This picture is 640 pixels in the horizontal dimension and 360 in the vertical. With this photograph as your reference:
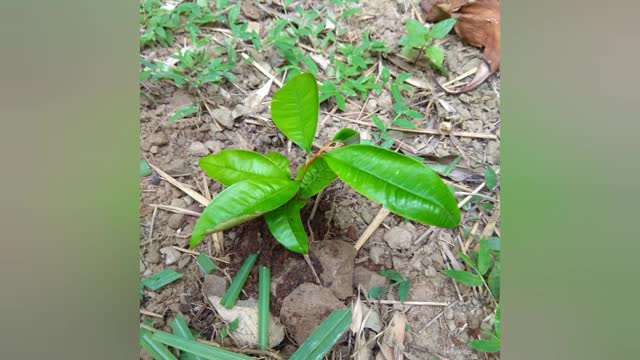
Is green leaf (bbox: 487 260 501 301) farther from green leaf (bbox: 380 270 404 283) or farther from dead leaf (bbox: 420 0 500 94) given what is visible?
dead leaf (bbox: 420 0 500 94)

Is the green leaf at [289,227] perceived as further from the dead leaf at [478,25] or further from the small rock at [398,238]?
the dead leaf at [478,25]

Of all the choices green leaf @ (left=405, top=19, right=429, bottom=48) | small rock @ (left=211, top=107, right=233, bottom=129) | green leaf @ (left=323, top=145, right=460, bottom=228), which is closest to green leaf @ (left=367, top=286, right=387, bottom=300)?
green leaf @ (left=323, top=145, right=460, bottom=228)

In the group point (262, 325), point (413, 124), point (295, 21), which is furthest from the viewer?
point (295, 21)

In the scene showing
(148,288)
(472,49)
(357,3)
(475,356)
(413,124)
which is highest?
(357,3)

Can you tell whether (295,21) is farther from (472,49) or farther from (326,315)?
(326,315)

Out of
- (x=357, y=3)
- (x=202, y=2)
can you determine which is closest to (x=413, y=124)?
(x=357, y=3)

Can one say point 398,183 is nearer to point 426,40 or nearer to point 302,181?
point 302,181

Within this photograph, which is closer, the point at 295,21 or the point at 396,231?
the point at 396,231
